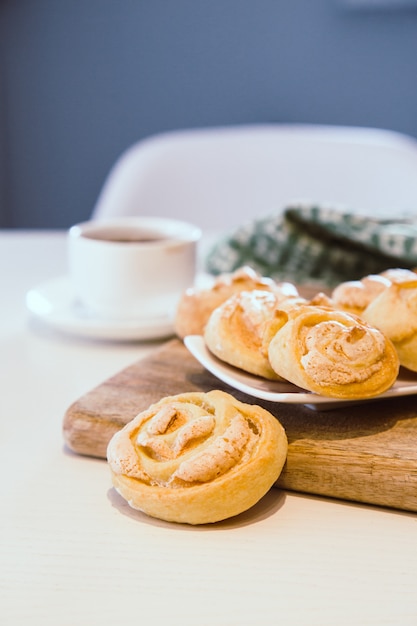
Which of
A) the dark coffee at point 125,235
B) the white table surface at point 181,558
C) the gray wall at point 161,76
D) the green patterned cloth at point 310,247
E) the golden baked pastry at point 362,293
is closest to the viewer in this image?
the white table surface at point 181,558

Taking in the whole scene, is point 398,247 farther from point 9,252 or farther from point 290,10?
point 290,10

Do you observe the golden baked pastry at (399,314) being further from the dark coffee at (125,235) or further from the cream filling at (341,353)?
the dark coffee at (125,235)

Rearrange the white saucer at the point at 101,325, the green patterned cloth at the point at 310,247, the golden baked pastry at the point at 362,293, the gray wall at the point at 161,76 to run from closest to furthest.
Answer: the golden baked pastry at the point at 362,293 < the white saucer at the point at 101,325 < the green patterned cloth at the point at 310,247 < the gray wall at the point at 161,76

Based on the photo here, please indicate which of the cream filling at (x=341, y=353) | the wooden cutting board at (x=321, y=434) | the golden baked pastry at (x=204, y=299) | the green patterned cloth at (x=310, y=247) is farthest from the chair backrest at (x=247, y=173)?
the cream filling at (x=341, y=353)

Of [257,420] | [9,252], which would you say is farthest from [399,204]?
[257,420]

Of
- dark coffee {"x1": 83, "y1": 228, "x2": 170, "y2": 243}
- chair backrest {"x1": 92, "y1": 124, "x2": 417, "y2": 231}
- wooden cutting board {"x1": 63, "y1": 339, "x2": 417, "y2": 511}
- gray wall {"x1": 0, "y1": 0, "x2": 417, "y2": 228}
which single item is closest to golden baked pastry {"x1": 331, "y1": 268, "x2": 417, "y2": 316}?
wooden cutting board {"x1": 63, "y1": 339, "x2": 417, "y2": 511}

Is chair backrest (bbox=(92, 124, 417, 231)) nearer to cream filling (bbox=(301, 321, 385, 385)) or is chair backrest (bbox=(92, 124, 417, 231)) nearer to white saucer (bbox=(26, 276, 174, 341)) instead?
white saucer (bbox=(26, 276, 174, 341))
